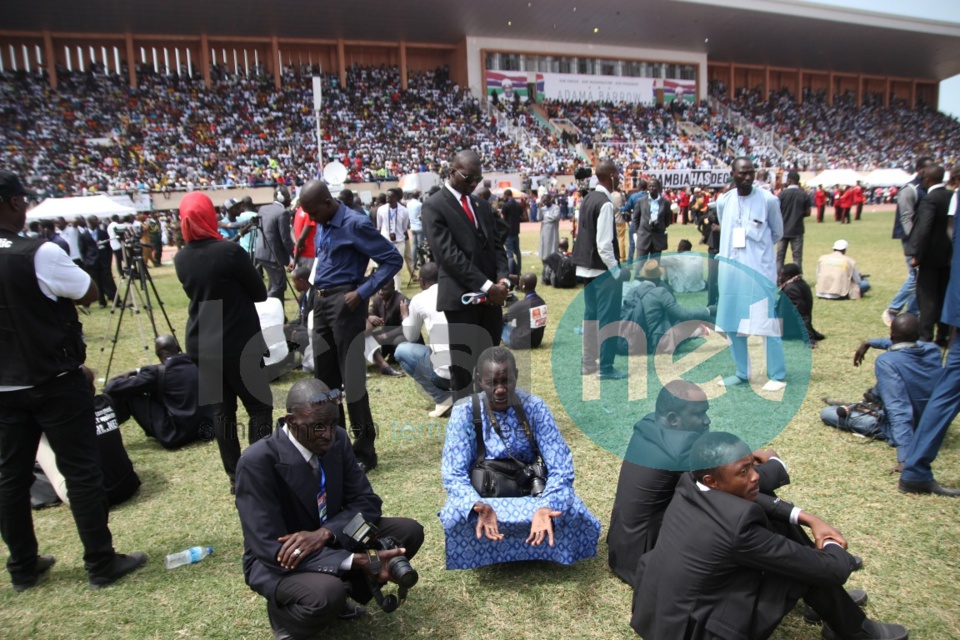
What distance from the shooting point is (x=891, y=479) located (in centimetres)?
377

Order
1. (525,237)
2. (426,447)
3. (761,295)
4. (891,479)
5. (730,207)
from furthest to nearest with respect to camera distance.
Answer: (525,237) → (730,207) → (426,447) → (761,295) → (891,479)

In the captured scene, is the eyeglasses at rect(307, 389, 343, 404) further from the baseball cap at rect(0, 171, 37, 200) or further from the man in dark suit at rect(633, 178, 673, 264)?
the man in dark suit at rect(633, 178, 673, 264)

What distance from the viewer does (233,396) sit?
12.7 ft

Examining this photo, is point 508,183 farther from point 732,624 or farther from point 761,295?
point 732,624

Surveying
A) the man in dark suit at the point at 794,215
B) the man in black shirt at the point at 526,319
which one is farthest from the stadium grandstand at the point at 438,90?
the man in black shirt at the point at 526,319

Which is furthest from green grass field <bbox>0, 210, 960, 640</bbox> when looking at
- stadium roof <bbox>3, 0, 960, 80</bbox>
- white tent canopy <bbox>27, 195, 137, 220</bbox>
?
stadium roof <bbox>3, 0, 960, 80</bbox>

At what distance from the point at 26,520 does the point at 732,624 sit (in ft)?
10.3

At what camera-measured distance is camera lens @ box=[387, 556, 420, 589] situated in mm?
2391

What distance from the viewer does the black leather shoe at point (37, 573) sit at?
10.2ft

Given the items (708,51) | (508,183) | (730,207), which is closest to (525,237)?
(508,183)

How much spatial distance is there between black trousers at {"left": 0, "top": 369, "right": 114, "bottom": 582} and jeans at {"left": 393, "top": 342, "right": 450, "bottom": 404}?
103 inches

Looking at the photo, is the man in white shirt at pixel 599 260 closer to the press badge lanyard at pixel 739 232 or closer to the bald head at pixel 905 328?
the press badge lanyard at pixel 739 232

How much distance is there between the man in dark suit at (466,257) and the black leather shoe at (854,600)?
2.42 meters

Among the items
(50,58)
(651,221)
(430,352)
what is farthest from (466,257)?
(50,58)
